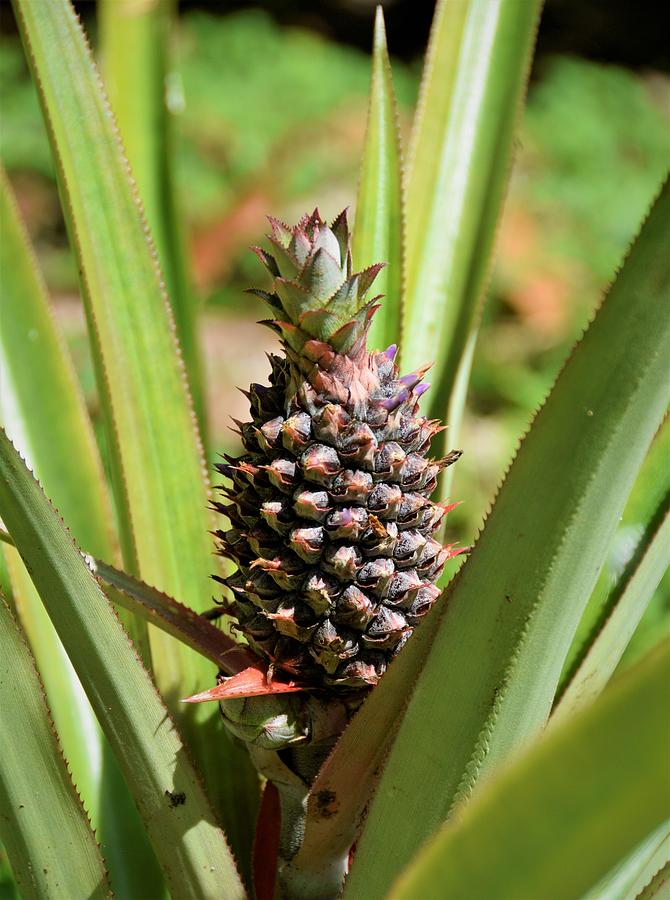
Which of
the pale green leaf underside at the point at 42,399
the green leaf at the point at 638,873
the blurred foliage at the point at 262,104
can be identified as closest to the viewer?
the green leaf at the point at 638,873

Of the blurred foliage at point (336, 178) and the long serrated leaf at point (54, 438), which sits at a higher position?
the blurred foliage at point (336, 178)

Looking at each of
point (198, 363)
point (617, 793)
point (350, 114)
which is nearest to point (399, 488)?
point (617, 793)

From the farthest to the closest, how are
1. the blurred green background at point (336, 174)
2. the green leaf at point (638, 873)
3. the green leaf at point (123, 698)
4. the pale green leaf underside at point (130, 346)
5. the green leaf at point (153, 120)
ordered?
1. the blurred green background at point (336, 174)
2. the green leaf at point (153, 120)
3. the pale green leaf underside at point (130, 346)
4. the green leaf at point (638, 873)
5. the green leaf at point (123, 698)

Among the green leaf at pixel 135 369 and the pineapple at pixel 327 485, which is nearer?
the pineapple at pixel 327 485

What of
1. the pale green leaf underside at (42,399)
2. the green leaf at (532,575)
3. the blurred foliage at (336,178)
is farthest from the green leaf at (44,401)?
the blurred foliage at (336,178)

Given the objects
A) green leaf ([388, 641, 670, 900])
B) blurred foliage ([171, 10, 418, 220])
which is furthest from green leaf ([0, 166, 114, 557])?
blurred foliage ([171, 10, 418, 220])

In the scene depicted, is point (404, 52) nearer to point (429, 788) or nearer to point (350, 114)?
point (350, 114)

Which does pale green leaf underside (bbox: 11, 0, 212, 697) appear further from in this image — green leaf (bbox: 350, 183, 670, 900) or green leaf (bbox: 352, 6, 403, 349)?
green leaf (bbox: 350, 183, 670, 900)

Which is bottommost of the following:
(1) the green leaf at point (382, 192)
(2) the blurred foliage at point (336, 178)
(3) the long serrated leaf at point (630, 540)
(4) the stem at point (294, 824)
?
(4) the stem at point (294, 824)

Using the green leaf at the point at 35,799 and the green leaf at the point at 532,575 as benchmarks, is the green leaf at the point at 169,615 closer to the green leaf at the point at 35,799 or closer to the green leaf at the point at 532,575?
the green leaf at the point at 35,799
